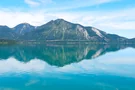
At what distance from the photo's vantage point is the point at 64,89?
154 feet

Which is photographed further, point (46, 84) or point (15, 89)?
point (46, 84)

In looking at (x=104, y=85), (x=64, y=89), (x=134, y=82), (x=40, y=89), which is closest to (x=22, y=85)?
(x=40, y=89)

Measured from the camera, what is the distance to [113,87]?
4850 centimetres

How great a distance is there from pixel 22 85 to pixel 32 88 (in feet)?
16.5

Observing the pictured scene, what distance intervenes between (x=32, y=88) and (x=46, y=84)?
5443 millimetres

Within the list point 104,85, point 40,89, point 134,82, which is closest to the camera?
point 40,89

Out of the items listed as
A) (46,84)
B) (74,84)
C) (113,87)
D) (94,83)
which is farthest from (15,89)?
(113,87)

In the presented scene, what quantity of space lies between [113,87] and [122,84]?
4654 millimetres

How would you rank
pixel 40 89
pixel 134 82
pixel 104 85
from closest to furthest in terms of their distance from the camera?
pixel 40 89, pixel 104 85, pixel 134 82

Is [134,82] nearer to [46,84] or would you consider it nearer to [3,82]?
[46,84]

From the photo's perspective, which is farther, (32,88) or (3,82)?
(3,82)

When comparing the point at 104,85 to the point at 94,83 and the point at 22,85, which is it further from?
the point at 22,85

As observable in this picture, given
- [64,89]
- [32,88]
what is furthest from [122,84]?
[32,88]

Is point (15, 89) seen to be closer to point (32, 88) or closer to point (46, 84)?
point (32, 88)
